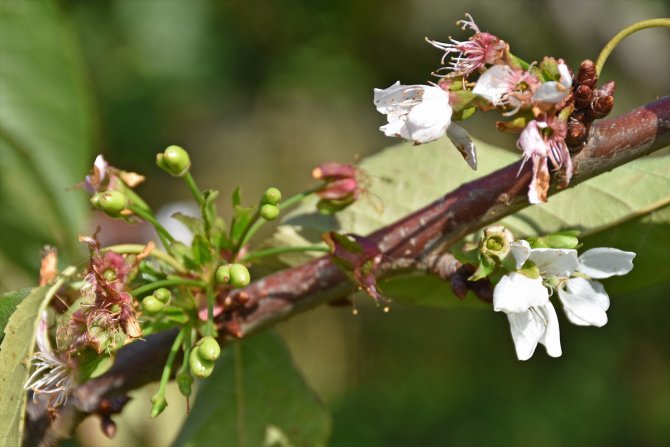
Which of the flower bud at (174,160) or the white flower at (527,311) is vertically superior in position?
the flower bud at (174,160)

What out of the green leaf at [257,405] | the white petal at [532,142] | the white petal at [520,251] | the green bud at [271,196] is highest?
the white petal at [532,142]

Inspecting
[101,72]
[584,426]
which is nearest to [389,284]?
[584,426]

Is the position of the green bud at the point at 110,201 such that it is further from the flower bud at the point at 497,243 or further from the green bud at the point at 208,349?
the flower bud at the point at 497,243

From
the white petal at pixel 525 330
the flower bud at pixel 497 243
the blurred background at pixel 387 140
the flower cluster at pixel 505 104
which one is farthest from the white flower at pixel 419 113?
the blurred background at pixel 387 140

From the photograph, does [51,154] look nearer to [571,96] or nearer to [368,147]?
[571,96]

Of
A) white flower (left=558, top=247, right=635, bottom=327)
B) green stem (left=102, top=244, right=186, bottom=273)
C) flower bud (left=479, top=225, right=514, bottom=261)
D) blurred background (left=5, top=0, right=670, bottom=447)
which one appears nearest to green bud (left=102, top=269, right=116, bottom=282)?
green stem (left=102, top=244, right=186, bottom=273)

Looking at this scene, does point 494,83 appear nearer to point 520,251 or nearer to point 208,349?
point 520,251

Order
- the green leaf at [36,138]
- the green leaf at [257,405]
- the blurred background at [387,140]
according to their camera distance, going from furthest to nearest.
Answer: the blurred background at [387,140]
the green leaf at [36,138]
the green leaf at [257,405]

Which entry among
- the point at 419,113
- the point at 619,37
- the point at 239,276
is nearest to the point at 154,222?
the point at 239,276
